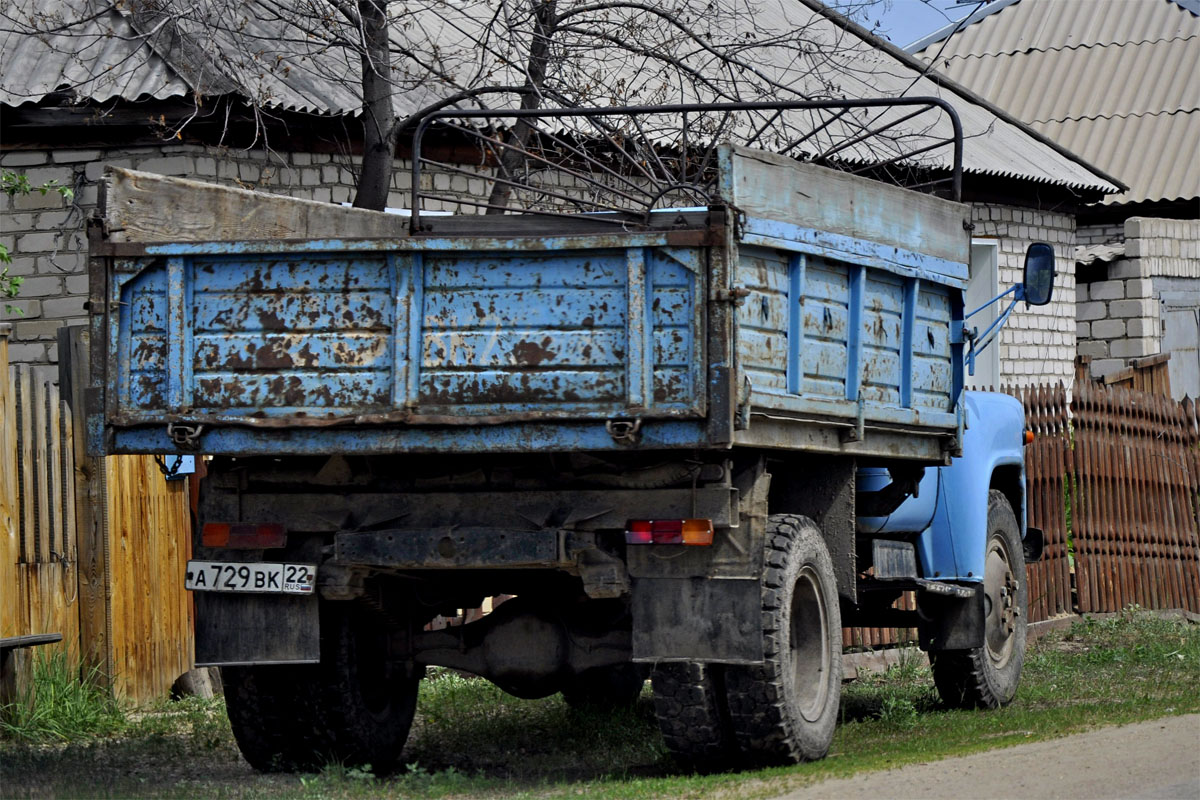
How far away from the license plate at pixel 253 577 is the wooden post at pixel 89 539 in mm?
2573

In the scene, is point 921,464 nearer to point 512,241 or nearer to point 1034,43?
point 512,241

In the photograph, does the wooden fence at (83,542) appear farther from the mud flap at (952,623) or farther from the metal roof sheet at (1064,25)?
the metal roof sheet at (1064,25)

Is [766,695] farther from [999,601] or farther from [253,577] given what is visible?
[999,601]

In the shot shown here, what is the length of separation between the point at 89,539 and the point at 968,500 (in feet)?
14.8

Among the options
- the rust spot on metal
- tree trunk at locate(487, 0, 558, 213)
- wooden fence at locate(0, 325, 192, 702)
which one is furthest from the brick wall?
the rust spot on metal

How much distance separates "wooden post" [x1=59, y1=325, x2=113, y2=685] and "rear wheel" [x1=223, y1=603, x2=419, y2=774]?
2165 millimetres

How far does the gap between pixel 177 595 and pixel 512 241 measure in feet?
14.5

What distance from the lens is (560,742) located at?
7848 mm

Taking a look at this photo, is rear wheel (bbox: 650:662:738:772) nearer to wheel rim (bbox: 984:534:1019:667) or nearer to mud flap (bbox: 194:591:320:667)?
mud flap (bbox: 194:591:320:667)

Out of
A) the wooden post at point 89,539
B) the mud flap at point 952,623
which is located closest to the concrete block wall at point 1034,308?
the mud flap at point 952,623

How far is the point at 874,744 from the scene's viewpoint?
7.35 meters

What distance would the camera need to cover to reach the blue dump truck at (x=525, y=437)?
5.88 m

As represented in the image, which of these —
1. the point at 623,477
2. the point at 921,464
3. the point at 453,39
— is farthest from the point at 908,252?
the point at 453,39

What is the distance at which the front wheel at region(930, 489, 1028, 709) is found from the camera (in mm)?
8617
